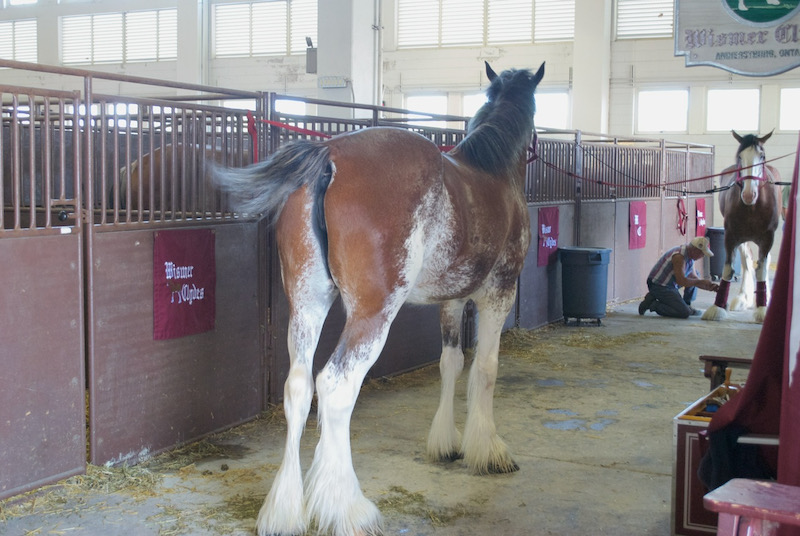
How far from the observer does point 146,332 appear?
4.27 metres

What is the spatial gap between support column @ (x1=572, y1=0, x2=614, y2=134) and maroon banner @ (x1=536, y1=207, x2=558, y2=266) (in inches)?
316

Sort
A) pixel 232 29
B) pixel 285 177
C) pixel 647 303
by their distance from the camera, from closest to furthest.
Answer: pixel 285 177 < pixel 647 303 < pixel 232 29

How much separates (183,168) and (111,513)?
197cm

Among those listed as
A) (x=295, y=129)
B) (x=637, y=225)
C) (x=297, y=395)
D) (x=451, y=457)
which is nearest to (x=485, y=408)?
(x=451, y=457)

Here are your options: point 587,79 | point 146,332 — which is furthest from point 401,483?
point 587,79

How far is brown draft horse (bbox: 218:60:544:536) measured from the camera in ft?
11.0

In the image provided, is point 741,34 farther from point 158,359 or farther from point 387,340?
point 158,359

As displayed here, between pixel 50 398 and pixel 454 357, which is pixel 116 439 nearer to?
pixel 50 398

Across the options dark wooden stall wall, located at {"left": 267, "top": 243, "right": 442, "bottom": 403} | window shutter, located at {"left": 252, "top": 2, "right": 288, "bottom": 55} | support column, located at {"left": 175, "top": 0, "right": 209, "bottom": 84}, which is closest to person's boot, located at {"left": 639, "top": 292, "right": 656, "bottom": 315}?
dark wooden stall wall, located at {"left": 267, "top": 243, "right": 442, "bottom": 403}

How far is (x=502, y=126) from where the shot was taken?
452 cm

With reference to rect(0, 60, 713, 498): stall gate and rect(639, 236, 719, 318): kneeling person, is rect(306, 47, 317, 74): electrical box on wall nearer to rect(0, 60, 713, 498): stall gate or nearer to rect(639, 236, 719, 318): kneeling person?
rect(639, 236, 719, 318): kneeling person

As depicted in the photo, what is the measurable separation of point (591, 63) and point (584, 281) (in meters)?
8.98

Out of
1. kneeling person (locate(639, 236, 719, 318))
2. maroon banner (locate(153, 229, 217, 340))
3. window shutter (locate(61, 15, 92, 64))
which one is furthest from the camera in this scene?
window shutter (locate(61, 15, 92, 64))

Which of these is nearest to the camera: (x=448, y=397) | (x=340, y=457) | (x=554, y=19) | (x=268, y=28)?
(x=340, y=457)
